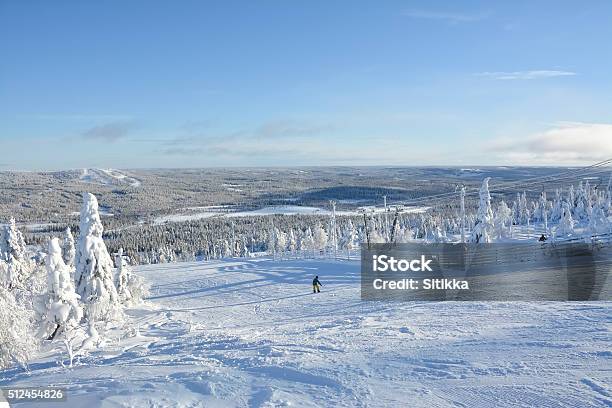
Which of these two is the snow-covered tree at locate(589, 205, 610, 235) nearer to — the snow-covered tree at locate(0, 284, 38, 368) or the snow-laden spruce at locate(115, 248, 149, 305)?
the snow-laden spruce at locate(115, 248, 149, 305)

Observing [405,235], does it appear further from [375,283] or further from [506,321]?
[506,321]

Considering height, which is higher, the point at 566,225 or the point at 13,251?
the point at 13,251

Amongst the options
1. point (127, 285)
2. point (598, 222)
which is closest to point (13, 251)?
point (127, 285)

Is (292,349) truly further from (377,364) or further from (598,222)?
(598,222)

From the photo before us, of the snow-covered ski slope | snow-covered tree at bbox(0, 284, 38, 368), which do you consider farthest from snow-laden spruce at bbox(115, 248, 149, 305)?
snow-covered tree at bbox(0, 284, 38, 368)

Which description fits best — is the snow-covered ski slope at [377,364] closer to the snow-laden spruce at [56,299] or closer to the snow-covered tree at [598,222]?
the snow-laden spruce at [56,299]

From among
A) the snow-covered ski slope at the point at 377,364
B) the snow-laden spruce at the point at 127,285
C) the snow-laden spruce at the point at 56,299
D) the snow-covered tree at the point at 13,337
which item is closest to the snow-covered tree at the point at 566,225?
the snow-covered ski slope at the point at 377,364

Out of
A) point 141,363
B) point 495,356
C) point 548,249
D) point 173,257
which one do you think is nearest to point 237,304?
point 141,363

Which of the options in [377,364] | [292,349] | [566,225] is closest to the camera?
[377,364]
